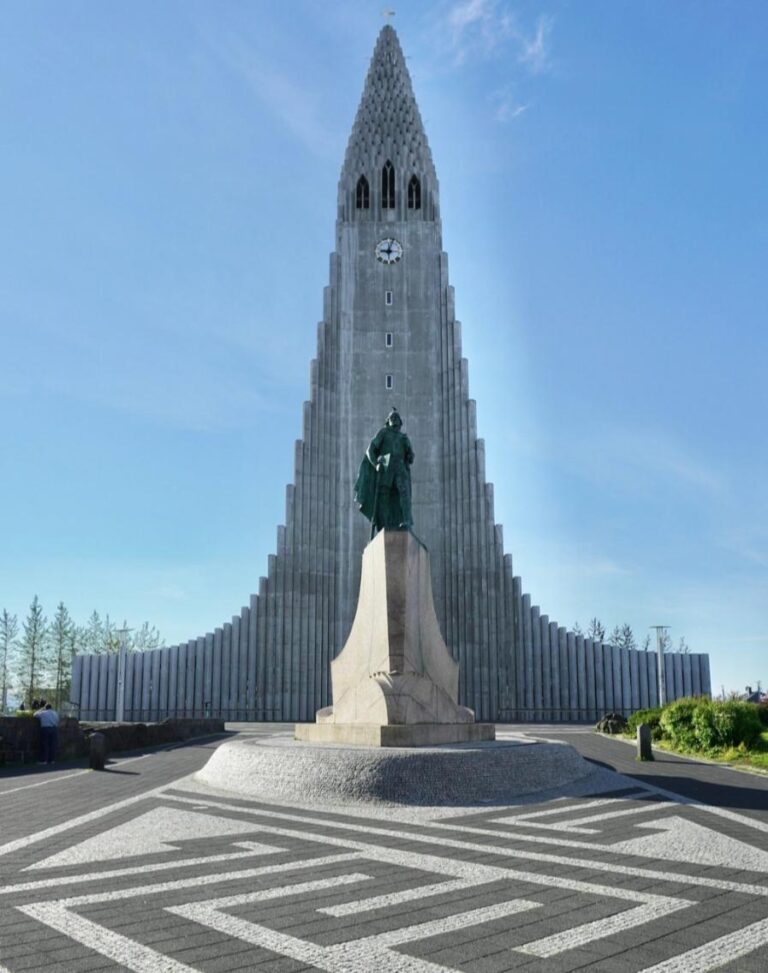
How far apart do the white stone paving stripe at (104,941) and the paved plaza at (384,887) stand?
0.7 inches

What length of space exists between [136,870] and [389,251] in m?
48.2

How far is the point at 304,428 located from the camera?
160 ft

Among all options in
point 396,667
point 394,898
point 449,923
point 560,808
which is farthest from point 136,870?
point 396,667

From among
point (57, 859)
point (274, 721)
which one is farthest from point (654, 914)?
point (274, 721)

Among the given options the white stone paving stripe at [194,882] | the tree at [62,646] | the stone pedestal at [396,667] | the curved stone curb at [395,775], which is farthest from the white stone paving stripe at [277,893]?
the tree at [62,646]

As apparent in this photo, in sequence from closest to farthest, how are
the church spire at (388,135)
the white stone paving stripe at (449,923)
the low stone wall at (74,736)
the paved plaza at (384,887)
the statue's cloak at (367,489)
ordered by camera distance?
the paved plaza at (384,887), the white stone paving stripe at (449,923), the statue's cloak at (367,489), the low stone wall at (74,736), the church spire at (388,135)

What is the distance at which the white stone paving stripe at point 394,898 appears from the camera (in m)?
5.39

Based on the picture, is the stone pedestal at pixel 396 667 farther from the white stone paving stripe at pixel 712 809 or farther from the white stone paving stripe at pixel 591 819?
the white stone paving stripe at pixel 591 819

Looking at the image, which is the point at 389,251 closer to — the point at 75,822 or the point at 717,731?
the point at 717,731

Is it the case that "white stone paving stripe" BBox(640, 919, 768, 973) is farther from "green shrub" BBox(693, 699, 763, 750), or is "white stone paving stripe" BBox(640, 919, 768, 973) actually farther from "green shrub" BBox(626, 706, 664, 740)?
"green shrub" BBox(626, 706, 664, 740)

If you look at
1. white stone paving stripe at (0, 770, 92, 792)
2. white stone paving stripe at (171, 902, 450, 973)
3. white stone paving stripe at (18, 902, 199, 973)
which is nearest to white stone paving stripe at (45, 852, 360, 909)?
white stone paving stripe at (18, 902, 199, 973)

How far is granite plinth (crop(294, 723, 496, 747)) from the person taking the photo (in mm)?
12609

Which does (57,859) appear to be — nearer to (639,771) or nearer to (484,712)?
(639,771)

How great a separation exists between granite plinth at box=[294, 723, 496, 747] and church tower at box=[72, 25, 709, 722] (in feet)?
104
